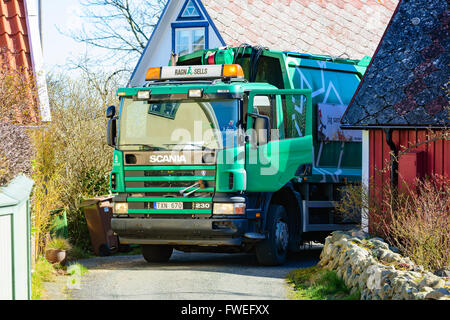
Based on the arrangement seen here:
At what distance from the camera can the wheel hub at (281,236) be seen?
45.1 ft

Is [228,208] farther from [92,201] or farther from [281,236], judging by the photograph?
[92,201]

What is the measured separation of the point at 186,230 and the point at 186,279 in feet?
3.55

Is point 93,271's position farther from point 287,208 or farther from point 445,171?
point 445,171

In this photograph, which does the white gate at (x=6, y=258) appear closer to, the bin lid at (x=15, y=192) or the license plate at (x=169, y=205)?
the bin lid at (x=15, y=192)

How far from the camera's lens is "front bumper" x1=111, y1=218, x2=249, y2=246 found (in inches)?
500

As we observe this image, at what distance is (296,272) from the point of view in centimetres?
1263

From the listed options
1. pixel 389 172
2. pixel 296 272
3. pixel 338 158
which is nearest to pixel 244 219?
pixel 296 272

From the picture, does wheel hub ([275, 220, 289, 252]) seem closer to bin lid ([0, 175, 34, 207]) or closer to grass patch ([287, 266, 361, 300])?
grass patch ([287, 266, 361, 300])

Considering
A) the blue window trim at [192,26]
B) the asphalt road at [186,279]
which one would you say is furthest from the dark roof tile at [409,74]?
the blue window trim at [192,26]

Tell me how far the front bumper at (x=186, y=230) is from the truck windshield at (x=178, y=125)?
118 cm

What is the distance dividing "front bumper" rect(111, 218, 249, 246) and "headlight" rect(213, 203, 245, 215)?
13 centimetres

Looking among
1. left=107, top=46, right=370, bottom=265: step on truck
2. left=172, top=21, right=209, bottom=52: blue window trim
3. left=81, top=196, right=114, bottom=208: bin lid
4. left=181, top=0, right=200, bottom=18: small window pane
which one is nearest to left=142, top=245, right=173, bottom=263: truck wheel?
left=107, top=46, right=370, bottom=265: step on truck

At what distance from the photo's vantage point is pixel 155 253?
567 inches

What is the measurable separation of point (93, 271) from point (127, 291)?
246cm
